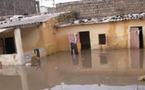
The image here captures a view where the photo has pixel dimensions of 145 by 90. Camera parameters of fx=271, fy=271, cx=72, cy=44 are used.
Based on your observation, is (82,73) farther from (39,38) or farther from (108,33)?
(108,33)

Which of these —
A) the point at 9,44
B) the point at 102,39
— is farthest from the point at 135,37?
the point at 9,44

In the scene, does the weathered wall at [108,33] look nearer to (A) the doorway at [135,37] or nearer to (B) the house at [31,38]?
(A) the doorway at [135,37]

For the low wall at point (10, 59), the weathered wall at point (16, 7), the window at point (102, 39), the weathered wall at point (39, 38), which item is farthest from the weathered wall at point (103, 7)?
the low wall at point (10, 59)

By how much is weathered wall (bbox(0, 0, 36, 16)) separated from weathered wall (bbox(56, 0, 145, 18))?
643cm

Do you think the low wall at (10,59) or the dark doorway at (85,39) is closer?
the low wall at (10,59)

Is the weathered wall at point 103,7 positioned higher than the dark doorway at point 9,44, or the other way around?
the weathered wall at point 103,7

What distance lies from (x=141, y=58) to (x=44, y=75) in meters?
6.76

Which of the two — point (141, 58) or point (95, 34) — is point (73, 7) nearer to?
point (95, 34)

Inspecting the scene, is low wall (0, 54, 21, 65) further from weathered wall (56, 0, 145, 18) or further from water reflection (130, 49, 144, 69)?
weathered wall (56, 0, 145, 18)

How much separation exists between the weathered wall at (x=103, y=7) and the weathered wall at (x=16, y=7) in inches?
253

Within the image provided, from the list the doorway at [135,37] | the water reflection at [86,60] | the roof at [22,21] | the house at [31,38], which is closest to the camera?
the water reflection at [86,60]

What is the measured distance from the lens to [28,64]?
1927cm

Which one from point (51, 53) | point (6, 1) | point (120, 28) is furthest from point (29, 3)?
point (120, 28)

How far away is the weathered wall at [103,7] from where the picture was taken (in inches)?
1019
